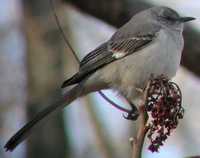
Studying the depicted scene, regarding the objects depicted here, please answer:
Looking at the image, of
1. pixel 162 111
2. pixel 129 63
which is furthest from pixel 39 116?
pixel 162 111

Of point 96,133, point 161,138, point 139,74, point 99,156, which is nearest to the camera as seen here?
point 161,138

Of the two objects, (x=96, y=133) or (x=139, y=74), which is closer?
(x=139, y=74)

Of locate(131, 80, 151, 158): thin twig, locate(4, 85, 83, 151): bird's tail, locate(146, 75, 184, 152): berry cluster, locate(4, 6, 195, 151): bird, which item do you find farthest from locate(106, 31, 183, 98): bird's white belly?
locate(131, 80, 151, 158): thin twig

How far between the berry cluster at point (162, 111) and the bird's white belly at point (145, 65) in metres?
0.99

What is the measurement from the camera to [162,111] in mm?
2613

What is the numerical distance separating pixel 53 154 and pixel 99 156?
1.31ft

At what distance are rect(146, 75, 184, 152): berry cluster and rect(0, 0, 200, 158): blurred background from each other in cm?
183

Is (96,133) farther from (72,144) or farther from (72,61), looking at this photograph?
(72,61)

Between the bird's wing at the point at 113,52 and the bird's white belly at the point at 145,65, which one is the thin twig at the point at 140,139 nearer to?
the bird's white belly at the point at 145,65

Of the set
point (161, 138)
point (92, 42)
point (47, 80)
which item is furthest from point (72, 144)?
point (161, 138)

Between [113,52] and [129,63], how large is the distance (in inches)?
6.6

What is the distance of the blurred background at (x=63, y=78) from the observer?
4957mm

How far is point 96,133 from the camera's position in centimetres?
478

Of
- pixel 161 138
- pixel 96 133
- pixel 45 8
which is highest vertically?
pixel 161 138
